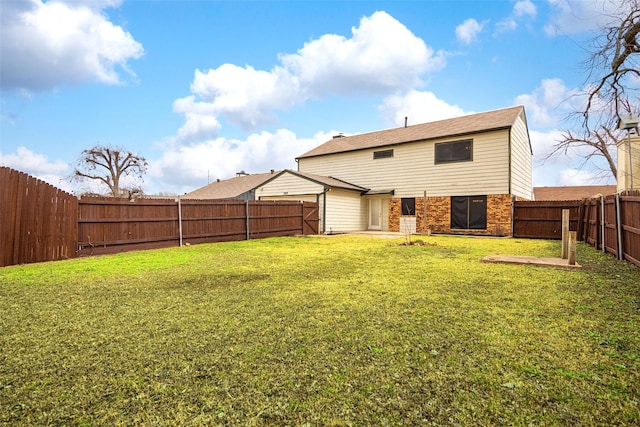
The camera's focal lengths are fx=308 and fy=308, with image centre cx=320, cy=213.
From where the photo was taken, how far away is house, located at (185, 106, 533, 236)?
15234 mm

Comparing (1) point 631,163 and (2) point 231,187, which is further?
(2) point 231,187

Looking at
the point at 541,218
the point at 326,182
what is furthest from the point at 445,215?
the point at 326,182

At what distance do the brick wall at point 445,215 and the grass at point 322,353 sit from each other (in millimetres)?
11003

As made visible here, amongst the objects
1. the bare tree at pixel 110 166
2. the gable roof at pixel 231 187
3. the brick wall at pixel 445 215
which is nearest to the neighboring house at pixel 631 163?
the brick wall at pixel 445 215

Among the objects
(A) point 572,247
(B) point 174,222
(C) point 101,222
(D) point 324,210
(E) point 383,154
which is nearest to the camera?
(A) point 572,247

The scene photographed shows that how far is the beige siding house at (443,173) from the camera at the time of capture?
15.2 metres

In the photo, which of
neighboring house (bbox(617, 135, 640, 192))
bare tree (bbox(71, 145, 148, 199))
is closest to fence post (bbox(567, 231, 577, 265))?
neighboring house (bbox(617, 135, 640, 192))

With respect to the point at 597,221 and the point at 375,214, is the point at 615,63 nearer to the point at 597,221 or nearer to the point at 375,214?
the point at 597,221

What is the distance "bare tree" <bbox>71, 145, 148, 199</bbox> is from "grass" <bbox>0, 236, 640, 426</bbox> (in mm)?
28334

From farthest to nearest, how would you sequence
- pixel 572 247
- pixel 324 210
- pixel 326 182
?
pixel 326 182 → pixel 324 210 → pixel 572 247

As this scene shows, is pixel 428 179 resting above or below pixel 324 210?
above

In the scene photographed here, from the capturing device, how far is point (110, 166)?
96.6ft

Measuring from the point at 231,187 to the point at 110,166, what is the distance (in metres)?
11.5

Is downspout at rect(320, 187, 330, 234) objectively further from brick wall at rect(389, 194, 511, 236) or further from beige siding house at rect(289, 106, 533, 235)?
brick wall at rect(389, 194, 511, 236)
